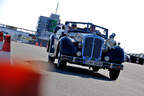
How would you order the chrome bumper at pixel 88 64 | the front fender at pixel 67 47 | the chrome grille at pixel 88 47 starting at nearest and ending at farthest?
the chrome bumper at pixel 88 64, the front fender at pixel 67 47, the chrome grille at pixel 88 47

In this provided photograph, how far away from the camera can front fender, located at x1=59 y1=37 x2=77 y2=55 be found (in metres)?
8.49

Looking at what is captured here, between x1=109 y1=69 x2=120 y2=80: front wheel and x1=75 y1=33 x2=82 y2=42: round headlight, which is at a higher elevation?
x1=75 y1=33 x2=82 y2=42: round headlight

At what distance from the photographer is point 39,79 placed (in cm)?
146

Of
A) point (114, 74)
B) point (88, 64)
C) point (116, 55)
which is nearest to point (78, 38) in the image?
point (88, 64)

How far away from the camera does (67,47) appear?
8484 mm

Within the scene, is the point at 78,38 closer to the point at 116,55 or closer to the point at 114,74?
the point at 116,55

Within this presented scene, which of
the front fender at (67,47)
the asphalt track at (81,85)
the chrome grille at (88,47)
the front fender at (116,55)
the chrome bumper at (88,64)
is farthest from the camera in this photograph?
the front fender at (116,55)

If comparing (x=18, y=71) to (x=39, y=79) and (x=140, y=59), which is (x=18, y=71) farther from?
(x=140, y=59)

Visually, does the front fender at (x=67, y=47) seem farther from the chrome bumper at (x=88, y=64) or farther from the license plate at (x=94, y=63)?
the license plate at (x=94, y=63)

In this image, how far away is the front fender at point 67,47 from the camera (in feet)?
27.9

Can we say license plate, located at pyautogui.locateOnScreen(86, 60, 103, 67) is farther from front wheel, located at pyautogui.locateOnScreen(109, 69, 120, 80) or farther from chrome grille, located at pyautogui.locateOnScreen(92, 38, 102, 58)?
front wheel, located at pyautogui.locateOnScreen(109, 69, 120, 80)

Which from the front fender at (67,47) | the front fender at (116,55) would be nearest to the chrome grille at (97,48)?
the front fender at (116,55)

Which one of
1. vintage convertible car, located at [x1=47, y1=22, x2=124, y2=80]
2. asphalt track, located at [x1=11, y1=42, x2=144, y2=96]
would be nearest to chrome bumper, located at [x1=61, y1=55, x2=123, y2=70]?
vintage convertible car, located at [x1=47, y1=22, x2=124, y2=80]

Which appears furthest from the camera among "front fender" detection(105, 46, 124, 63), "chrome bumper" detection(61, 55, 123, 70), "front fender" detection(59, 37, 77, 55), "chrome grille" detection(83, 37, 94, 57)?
"front fender" detection(105, 46, 124, 63)
